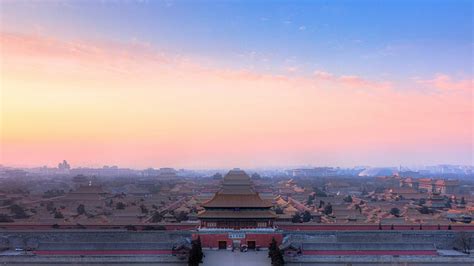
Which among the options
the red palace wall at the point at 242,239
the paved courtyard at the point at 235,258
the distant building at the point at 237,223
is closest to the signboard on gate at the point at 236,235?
the distant building at the point at 237,223

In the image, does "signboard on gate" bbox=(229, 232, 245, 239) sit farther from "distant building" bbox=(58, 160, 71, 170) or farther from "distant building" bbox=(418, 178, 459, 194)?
"distant building" bbox=(58, 160, 71, 170)

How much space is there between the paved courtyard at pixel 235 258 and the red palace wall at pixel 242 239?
2.49 feet

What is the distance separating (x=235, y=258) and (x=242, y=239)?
2.22 metres

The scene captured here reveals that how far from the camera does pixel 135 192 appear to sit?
2330 inches

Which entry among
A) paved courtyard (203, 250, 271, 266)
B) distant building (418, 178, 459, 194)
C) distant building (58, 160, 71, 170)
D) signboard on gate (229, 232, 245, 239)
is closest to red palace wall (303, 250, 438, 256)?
paved courtyard (203, 250, 271, 266)

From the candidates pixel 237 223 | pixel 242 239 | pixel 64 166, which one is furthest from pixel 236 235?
pixel 64 166

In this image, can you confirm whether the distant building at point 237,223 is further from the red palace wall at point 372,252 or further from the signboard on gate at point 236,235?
the red palace wall at point 372,252

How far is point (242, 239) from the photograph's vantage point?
2283 centimetres

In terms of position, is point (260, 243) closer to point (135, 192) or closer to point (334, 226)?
point (334, 226)

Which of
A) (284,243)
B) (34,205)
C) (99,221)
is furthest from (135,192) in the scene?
(284,243)

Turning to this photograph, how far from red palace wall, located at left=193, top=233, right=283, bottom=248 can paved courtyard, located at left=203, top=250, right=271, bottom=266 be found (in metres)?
0.76

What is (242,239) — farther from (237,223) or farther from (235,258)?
(235,258)

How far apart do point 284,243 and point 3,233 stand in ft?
45.0

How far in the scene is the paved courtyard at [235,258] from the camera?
64.8 feet
